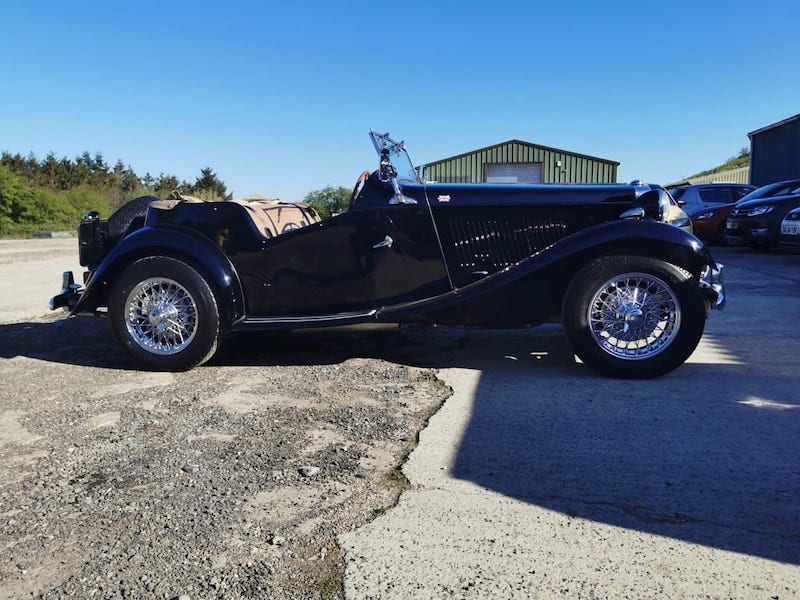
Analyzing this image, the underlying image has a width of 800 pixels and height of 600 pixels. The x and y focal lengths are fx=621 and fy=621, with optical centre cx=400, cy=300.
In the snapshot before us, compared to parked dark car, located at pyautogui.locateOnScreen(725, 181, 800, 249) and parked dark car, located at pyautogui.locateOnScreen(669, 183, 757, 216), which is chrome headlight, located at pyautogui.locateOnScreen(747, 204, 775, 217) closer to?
parked dark car, located at pyautogui.locateOnScreen(725, 181, 800, 249)

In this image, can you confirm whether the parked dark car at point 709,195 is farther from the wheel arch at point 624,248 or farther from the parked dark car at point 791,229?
the wheel arch at point 624,248

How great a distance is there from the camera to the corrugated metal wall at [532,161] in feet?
81.7

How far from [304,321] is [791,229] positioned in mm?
10029

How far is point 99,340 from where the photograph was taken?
5.89 meters

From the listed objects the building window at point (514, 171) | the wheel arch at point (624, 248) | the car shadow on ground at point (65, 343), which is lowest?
the car shadow on ground at point (65, 343)

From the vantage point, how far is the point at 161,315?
4.62 m

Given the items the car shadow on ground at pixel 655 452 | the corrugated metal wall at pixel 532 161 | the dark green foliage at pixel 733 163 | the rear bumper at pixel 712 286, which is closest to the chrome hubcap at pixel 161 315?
the car shadow on ground at pixel 655 452

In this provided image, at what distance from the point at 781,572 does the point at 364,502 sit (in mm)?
1470

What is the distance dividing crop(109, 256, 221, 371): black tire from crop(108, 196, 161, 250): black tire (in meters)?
0.58

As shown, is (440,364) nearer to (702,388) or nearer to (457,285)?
(457,285)

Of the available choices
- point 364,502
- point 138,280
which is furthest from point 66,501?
point 138,280

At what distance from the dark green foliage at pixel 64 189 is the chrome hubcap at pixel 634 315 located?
82.8 feet

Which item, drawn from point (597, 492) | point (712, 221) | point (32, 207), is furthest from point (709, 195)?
point (32, 207)

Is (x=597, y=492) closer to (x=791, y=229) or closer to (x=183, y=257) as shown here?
(x=183, y=257)
